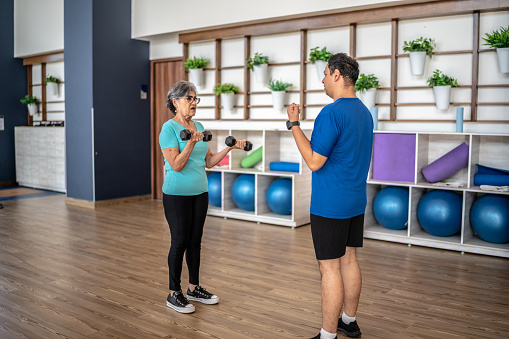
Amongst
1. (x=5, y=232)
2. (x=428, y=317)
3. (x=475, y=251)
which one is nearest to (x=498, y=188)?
(x=475, y=251)

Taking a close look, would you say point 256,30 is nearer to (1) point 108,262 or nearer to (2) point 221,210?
(2) point 221,210

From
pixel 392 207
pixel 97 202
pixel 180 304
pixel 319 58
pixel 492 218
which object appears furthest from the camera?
pixel 97 202

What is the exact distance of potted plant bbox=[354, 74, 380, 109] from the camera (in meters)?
5.28

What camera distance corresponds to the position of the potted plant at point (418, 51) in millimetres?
5000

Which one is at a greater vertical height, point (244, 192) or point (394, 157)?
point (394, 157)

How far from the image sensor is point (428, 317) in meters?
2.96

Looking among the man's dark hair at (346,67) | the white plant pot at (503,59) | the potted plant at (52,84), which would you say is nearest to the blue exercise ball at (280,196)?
the white plant pot at (503,59)

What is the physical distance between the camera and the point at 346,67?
93.0 inches

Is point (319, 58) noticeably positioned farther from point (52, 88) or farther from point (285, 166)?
point (52, 88)

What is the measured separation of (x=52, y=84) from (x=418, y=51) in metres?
6.61

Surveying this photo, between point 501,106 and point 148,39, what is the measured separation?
524cm

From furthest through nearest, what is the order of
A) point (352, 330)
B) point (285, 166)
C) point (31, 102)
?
point (31, 102) → point (285, 166) → point (352, 330)

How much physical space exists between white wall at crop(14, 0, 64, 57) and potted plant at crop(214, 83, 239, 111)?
3.44 m

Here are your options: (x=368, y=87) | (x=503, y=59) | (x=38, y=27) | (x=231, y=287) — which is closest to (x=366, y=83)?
(x=368, y=87)
